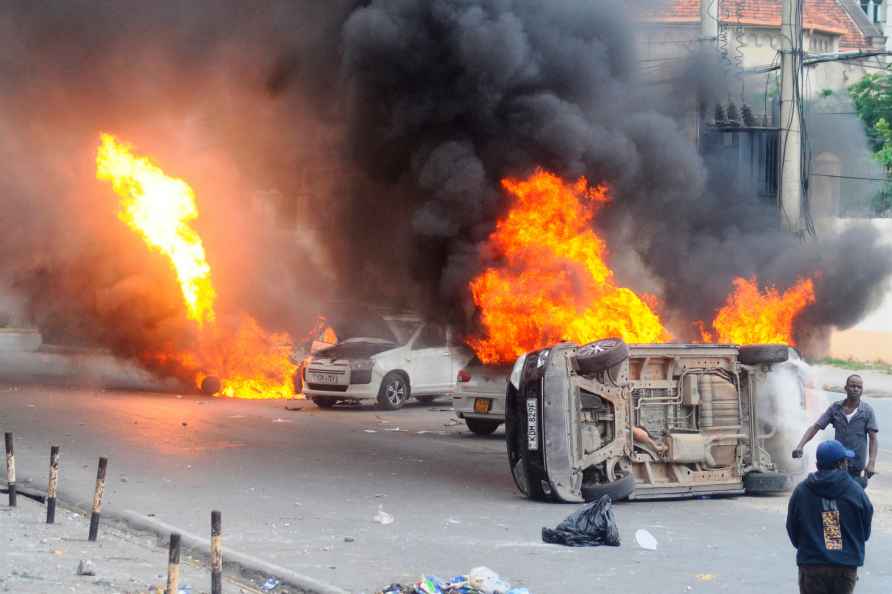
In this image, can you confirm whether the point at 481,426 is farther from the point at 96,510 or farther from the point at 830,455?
the point at 830,455

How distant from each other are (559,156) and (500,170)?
2.11 ft

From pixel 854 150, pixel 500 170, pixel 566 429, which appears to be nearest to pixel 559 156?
pixel 500 170

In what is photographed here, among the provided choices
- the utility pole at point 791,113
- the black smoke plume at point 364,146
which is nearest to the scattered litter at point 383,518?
the black smoke plume at point 364,146

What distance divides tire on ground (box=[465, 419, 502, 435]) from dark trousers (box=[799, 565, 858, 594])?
411 inches

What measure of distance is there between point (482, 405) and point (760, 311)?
150 inches

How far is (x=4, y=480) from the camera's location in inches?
475

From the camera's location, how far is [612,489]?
10664 millimetres

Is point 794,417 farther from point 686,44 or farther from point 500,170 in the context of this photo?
point 686,44

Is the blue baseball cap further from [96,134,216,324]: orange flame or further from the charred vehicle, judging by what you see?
[96,134,216,324]: orange flame

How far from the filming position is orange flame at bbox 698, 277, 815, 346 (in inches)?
540

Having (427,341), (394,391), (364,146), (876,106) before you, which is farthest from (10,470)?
(876,106)

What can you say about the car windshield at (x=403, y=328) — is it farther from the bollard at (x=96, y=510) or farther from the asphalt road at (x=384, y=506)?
the bollard at (x=96, y=510)

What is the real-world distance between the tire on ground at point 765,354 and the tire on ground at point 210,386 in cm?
1300

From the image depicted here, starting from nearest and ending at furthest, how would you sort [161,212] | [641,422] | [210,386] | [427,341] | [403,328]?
[641,422] → [427,341] → [403,328] → [210,386] → [161,212]
